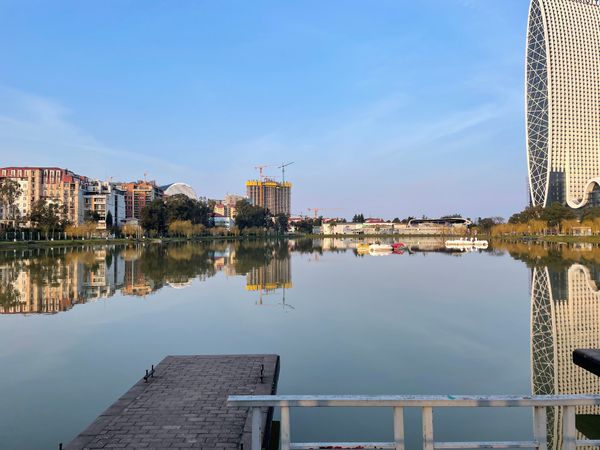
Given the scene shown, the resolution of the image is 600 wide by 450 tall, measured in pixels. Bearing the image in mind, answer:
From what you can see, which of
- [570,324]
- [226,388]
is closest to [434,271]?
[570,324]

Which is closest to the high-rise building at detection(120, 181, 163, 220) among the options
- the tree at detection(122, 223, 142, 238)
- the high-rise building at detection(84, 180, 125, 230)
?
the high-rise building at detection(84, 180, 125, 230)

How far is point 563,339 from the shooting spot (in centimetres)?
1262

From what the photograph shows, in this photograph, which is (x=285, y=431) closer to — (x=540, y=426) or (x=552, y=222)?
(x=540, y=426)

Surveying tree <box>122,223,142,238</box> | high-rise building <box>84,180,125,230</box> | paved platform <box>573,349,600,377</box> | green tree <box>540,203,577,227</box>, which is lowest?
paved platform <box>573,349,600,377</box>

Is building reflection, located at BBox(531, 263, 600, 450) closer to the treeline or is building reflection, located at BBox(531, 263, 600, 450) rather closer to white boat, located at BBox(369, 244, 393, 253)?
white boat, located at BBox(369, 244, 393, 253)

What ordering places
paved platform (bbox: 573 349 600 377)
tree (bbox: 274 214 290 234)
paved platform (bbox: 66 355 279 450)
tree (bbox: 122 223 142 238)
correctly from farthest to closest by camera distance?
tree (bbox: 274 214 290 234) < tree (bbox: 122 223 142 238) < paved platform (bbox: 573 349 600 377) < paved platform (bbox: 66 355 279 450)

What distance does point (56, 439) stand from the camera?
6766mm

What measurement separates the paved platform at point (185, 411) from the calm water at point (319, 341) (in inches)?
28.1

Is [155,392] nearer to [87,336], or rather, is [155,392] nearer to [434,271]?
[87,336]

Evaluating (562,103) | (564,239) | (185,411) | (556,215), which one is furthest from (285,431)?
(562,103)

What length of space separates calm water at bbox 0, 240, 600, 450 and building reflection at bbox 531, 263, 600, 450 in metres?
0.04

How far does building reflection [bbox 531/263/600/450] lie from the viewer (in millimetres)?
7657

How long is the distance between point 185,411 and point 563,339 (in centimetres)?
1026

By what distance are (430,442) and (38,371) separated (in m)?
8.76
